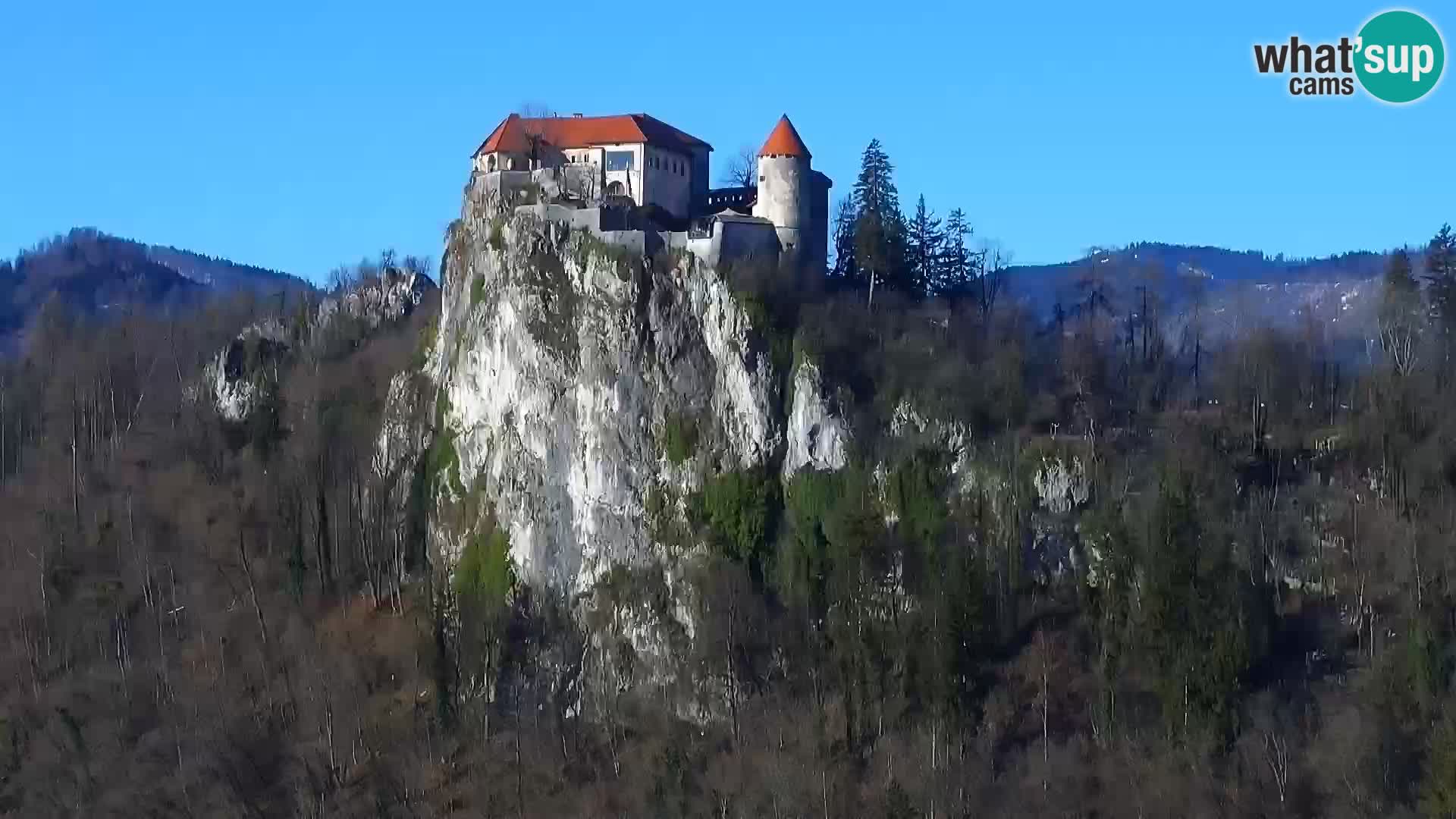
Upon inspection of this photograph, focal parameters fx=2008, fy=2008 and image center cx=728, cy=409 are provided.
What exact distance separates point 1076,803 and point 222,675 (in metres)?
28.5

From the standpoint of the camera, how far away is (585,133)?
68.5 meters

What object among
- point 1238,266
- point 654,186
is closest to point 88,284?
point 1238,266

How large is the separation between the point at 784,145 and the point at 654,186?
16.3ft

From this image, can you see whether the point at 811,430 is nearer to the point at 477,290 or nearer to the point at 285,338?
the point at 477,290

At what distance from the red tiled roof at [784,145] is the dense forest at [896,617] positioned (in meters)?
3.09

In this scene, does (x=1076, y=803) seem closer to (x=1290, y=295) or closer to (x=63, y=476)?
(x=63, y=476)

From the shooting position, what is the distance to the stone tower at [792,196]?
6366cm

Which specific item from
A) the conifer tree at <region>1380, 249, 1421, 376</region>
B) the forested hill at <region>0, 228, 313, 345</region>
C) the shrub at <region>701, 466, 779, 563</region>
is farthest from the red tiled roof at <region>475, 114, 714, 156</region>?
the forested hill at <region>0, 228, 313, 345</region>

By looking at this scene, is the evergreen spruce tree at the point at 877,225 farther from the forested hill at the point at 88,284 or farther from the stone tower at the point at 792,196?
the forested hill at the point at 88,284

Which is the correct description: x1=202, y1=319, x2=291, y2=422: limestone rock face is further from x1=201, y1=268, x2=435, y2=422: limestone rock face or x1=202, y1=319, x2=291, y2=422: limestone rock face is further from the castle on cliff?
the castle on cliff

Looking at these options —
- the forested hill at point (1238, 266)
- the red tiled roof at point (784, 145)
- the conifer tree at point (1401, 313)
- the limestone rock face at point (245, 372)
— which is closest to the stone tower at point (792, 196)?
the red tiled roof at point (784, 145)

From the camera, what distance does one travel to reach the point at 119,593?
70625mm

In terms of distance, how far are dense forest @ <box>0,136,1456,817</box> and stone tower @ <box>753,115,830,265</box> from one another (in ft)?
5.36

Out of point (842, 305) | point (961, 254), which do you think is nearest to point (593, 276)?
point (842, 305)
